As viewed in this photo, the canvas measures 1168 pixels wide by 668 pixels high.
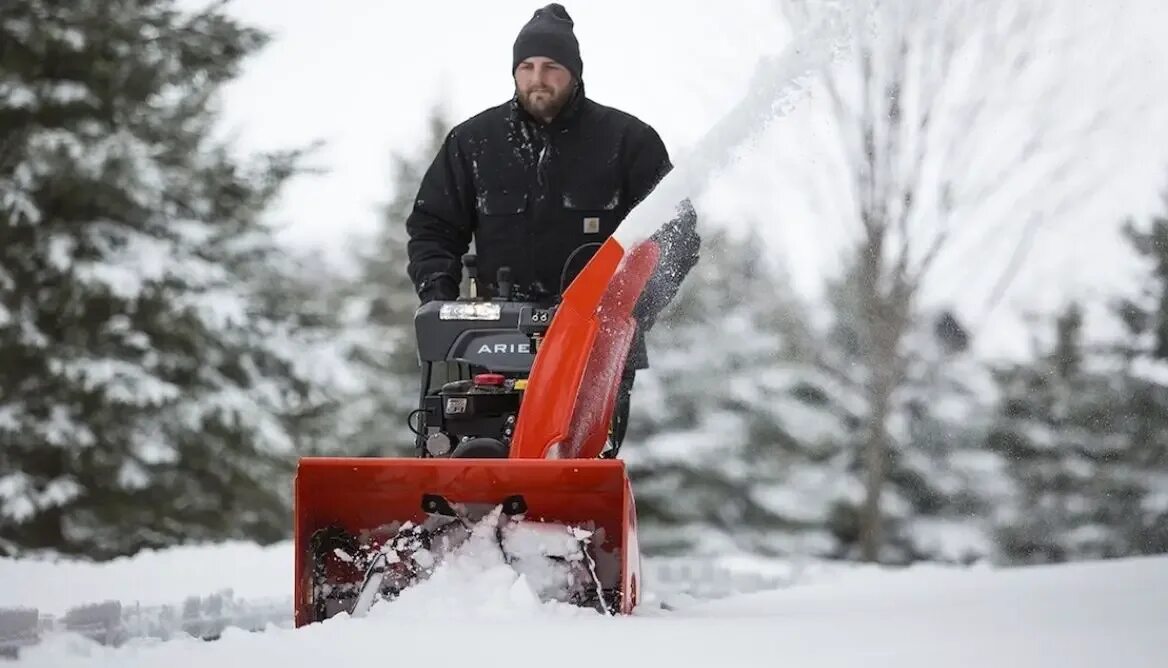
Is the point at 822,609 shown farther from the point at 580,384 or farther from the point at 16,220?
the point at 16,220

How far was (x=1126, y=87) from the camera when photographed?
1228 cm

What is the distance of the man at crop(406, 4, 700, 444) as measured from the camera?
5.54 meters

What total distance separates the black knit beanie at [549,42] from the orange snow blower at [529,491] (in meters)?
1.02

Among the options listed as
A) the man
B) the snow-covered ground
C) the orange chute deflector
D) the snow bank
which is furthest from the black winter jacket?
the snow bank

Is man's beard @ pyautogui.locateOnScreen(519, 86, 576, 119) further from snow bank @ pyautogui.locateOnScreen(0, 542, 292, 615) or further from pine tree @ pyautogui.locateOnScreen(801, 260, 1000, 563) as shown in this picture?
pine tree @ pyautogui.locateOnScreen(801, 260, 1000, 563)

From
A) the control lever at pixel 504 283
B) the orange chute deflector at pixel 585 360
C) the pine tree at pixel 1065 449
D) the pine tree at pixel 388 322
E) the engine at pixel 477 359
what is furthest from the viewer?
the pine tree at pixel 388 322

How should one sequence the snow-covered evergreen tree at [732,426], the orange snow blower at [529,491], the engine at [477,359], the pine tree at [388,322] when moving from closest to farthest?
the orange snow blower at [529,491]
the engine at [477,359]
the snow-covered evergreen tree at [732,426]
the pine tree at [388,322]

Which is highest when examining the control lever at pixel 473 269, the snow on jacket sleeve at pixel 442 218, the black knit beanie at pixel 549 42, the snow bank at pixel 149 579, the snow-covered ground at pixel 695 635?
the black knit beanie at pixel 549 42

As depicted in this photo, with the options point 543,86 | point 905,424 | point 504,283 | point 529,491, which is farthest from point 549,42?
point 905,424

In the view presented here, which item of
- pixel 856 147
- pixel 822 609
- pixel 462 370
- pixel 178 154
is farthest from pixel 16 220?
pixel 822 609

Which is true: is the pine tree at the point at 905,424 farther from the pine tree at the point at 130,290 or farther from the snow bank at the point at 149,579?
the snow bank at the point at 149,579

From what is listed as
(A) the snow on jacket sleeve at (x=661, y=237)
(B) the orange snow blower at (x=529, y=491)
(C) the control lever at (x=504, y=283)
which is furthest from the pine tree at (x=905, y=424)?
(B) the orange snow blower at (x=529, y=491)

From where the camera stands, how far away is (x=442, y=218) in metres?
5.81

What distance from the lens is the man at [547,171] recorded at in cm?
554
